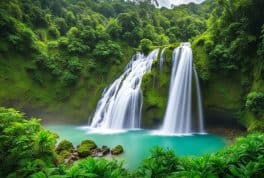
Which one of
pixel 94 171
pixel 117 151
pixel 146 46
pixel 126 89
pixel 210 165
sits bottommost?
pixel 117 151

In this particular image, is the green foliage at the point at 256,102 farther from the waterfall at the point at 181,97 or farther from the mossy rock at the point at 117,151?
the mossy rock at the point at 117,151

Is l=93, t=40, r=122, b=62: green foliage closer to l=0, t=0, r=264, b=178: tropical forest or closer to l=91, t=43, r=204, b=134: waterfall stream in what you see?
l=0, t=0, r=264, b=178: tropical forest

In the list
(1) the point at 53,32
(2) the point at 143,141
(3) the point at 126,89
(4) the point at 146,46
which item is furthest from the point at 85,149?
(1) the point at 53,32

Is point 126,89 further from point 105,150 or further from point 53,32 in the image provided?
point 53,32

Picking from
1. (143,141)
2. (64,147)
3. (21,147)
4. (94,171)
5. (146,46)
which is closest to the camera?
(94,171)

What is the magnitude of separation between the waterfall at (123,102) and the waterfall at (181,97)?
2.17m

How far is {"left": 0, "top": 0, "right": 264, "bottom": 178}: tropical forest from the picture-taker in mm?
11184

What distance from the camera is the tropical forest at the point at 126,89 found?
36.7 feet

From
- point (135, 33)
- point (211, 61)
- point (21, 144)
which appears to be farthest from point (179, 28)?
point (21, 144)

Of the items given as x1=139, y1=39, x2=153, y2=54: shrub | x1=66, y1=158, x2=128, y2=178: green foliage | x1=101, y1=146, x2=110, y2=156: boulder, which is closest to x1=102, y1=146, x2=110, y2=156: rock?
x1=101, y1=146, x2=110, y2=156: boulder

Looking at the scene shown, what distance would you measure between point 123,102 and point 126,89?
52.5 inches

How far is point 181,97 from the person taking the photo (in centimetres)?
1619

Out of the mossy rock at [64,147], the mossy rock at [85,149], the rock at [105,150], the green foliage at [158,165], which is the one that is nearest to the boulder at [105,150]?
the rock at [105,150]

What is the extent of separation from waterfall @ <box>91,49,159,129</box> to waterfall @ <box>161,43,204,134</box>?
2.17 metres
